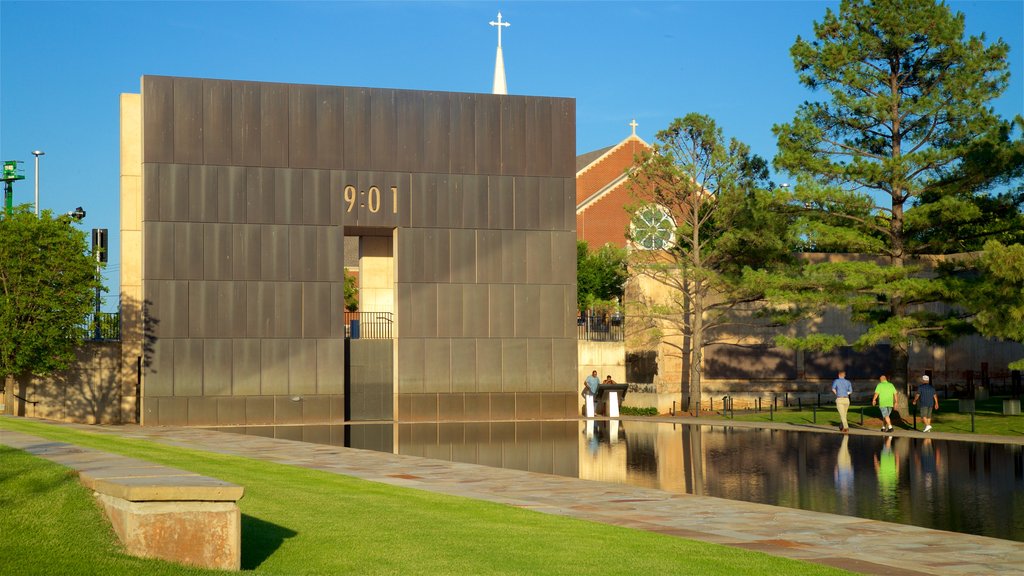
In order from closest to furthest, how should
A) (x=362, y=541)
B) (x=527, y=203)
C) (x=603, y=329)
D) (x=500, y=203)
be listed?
Answer: (x=362, y=541)
(x=500, y=203)
(x=527, y=203)
(x=603, y=329)

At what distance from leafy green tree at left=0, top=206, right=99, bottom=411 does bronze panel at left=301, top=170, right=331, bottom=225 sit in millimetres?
7376

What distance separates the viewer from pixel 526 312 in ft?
140

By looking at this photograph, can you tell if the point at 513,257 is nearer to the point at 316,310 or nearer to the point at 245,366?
the point at 316,310

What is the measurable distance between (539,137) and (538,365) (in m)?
8.51

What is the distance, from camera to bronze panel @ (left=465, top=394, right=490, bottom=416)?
41875 mm

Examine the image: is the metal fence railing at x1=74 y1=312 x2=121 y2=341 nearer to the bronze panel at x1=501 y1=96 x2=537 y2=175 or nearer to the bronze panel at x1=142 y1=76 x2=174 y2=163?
the bronze panel at x1=142 y1=76 x2=174 y2=163

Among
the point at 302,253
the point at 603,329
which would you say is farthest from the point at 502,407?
the point at 302,253

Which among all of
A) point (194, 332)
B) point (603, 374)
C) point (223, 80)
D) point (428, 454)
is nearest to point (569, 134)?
point (603, 374)

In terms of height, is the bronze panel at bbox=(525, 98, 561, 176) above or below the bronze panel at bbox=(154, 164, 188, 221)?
above

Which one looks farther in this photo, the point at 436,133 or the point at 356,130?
the point at 436,133

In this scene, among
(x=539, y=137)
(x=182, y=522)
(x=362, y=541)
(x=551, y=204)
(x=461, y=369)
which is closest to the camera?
(x=182, y=522)

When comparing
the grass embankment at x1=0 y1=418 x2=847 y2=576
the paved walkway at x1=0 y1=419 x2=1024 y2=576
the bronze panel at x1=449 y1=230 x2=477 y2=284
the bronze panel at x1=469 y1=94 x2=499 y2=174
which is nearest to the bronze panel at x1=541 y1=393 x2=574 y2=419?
the bronze panel at x1=449 y1=230 x2=477 y2=284

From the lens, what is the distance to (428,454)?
89.4ft

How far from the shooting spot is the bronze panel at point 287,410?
40.0 m
